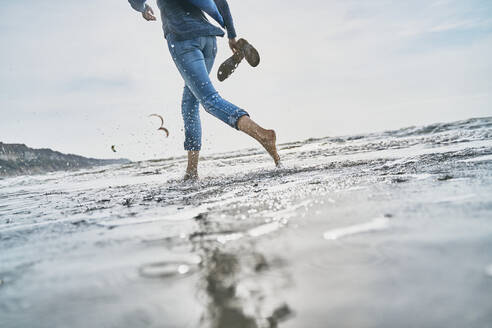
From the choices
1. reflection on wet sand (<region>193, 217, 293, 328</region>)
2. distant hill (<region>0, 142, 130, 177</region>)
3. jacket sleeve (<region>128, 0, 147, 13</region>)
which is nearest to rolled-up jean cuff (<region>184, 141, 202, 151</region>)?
jacket sleeve (<region>128, 0, 147, 13</region>)

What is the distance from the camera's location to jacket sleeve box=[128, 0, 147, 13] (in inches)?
124

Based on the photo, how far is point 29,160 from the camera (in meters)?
30.4

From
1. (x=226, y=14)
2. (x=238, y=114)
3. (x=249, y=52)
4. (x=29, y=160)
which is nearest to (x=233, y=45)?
(x=249, y=52)

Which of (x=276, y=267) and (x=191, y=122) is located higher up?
(x=191, y=122)

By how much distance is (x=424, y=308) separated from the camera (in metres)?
0.46

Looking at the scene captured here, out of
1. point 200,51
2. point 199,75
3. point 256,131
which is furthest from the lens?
point 200,51

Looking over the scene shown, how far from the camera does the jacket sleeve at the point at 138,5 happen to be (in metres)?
3.15

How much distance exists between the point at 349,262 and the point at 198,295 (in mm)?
282

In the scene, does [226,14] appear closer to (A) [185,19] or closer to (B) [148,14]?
(A) [185,19]

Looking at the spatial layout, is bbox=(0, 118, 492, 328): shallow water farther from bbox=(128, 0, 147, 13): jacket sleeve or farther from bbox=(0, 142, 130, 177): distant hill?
bbox=(0, 142, 130, 177): distant hill

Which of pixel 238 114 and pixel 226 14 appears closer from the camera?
pixel 238 114

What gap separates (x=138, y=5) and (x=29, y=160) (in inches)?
1298

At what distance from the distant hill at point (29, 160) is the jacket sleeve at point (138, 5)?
23.1 meters

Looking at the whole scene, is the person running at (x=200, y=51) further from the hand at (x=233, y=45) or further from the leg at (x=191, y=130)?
the leg at (x=191, y=130)
